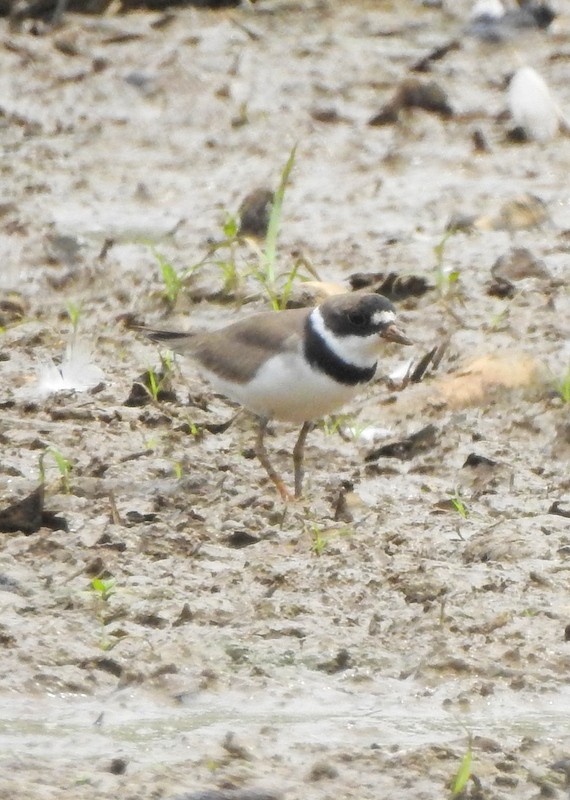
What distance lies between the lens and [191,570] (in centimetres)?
542

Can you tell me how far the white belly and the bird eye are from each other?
0.74 feet

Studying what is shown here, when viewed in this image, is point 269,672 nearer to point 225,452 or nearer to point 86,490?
point 86,490

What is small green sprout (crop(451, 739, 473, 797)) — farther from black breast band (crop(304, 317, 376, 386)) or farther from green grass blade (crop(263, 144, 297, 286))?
green grass blade (crop(263, 144, 297, 286))

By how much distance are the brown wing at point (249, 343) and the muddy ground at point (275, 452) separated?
13.8 inches

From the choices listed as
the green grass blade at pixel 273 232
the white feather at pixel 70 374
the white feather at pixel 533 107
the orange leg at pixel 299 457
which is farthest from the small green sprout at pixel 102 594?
the white feather at pixel 533 107

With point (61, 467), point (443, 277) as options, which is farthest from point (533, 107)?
point (61, 467)

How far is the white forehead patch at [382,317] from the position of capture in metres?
6.27

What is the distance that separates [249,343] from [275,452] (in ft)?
1.87

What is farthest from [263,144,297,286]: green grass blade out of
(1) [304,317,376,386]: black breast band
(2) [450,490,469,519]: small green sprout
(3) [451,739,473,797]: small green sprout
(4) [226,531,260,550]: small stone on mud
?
(3) [451,739,473,797]: small green sprout

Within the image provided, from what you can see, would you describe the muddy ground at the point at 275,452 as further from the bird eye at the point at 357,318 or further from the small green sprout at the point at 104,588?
the bird eye at the point at 357,318

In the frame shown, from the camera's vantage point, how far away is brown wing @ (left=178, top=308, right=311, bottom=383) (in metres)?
6.27

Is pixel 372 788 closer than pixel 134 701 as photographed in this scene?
Yes

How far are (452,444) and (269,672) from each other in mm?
2035

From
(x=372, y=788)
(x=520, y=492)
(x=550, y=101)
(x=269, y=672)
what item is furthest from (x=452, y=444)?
(x=550, y=101)
